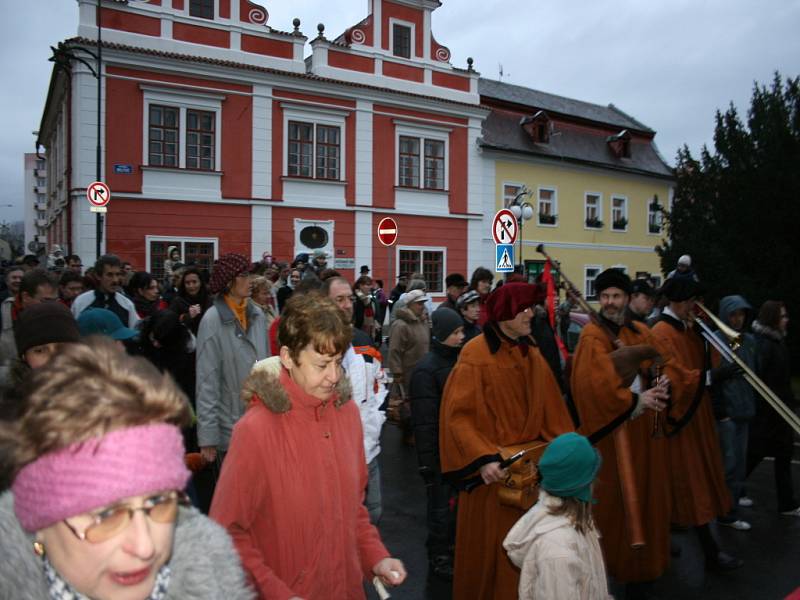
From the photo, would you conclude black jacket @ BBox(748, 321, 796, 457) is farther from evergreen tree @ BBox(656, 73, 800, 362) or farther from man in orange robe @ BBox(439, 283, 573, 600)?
evergreen tree @ BBox(656, 73, 800, 362)

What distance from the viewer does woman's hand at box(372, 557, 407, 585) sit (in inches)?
92.7

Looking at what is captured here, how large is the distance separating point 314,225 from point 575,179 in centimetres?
1422

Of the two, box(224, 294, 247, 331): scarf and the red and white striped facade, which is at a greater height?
the red and white striped facade

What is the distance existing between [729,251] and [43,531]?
13.9m

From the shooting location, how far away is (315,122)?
22.3 meters

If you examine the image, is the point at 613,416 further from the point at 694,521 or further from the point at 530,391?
the point at 694,521

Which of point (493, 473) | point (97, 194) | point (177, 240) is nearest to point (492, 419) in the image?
point (493, 473)

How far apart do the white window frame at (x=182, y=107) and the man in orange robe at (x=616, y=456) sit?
1845 cm

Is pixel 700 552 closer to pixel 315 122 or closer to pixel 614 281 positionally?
pixel 614 281

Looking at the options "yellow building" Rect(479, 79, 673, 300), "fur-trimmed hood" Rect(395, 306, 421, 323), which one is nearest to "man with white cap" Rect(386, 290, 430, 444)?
"fur-trimmed hood" Rect(395, 306, 421, 323)

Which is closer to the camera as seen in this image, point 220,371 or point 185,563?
point 185,563

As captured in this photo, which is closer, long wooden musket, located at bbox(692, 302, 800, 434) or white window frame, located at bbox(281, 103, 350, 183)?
long wooden musket, located at bbox(692, 302, 800, 434)

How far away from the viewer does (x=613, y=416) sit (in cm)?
420

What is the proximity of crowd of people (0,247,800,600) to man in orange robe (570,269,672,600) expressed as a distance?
0.01 m
